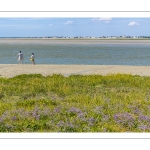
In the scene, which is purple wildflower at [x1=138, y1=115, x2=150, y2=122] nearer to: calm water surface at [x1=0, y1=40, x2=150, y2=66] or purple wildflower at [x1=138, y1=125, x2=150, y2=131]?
purple wildflower at [x1=138, y1=125, x2=150, y2=131]

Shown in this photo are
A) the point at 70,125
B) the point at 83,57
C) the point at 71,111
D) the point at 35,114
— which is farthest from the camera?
the point at 83,57

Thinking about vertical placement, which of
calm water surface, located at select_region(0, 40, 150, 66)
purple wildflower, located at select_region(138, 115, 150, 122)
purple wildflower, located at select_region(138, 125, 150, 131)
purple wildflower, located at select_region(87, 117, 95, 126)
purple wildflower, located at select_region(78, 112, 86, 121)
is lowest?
calm water surface, located at select_region(0, 40, 150, 66)

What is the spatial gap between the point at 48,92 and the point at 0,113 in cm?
317

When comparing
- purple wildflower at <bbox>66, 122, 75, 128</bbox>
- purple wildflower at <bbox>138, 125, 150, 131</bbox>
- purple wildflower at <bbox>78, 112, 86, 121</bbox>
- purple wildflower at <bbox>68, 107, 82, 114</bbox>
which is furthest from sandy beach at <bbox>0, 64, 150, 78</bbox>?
purple wildflower at <bbox>138, 125, 150, 131</bbox>

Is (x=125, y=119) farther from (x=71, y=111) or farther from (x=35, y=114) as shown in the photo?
(x=35, y=114)

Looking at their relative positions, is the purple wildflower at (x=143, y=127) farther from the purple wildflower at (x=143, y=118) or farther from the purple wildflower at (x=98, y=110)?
the purple wildflower at (x=98, y=110)

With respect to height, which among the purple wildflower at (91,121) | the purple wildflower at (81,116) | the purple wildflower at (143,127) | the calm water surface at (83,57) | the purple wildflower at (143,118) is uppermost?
the purple wildflower at (81,116)

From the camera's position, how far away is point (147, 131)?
6.16 metres

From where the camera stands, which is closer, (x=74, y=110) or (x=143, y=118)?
(x=143, y=118)

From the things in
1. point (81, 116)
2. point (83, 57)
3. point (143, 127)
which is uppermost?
point (81, 116)

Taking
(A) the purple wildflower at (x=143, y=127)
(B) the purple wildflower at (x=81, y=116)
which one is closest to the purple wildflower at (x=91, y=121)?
(B) the purple wildflower at (x=81, y=116)

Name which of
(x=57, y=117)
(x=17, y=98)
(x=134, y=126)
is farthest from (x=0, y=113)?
(x=134, y=126)

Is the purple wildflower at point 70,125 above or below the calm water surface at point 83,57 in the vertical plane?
above

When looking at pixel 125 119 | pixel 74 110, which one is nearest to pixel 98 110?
pixel 74 110
